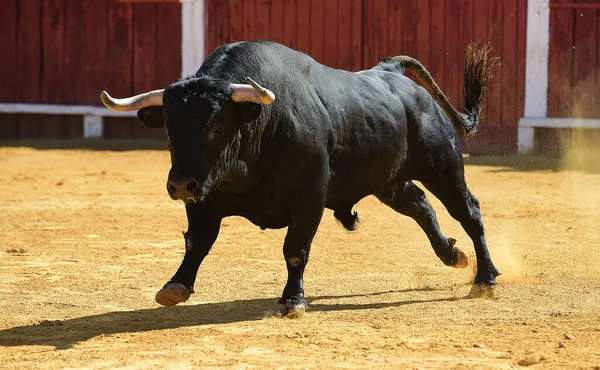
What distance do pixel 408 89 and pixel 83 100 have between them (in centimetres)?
874

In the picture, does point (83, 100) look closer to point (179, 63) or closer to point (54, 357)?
point (179, 63)

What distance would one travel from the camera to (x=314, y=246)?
25.0 ft

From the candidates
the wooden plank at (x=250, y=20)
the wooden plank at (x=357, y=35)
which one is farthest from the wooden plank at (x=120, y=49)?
the wooden plank at (x=357, y=35)

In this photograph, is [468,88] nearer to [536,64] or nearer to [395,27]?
[536,64]

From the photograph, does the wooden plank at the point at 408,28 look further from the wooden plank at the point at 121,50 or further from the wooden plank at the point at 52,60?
the wooden plank at the point at 52,60

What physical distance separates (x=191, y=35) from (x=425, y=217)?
26.0 feet

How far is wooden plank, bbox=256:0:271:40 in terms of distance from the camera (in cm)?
1382

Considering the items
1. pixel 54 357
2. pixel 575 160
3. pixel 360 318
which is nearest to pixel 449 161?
pixel 360 318

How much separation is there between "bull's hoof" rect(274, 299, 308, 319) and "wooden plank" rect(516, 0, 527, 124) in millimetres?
8275

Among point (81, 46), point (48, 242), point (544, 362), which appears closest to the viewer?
point (544, 362)

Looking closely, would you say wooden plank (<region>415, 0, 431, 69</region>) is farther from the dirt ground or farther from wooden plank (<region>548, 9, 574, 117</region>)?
the dirt ground

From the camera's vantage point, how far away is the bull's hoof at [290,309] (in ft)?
17.3

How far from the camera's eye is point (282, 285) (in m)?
6.26

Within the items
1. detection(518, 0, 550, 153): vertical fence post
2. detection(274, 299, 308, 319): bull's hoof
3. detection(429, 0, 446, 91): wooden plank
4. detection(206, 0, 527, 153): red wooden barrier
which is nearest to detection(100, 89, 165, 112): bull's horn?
detection(274, 299, 308, 319): bull's hoof
